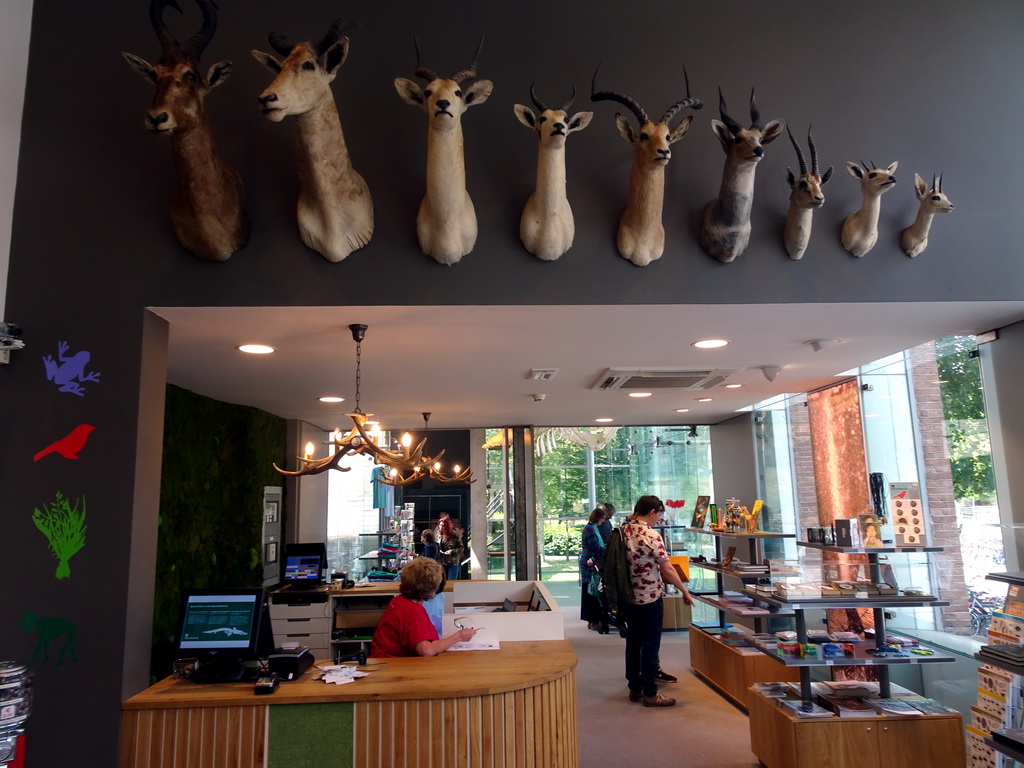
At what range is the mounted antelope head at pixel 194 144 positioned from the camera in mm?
2633

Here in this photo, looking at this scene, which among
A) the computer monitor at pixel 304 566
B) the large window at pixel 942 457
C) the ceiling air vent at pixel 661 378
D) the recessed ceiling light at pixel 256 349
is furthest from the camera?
the computer monitor at pixel 304 566

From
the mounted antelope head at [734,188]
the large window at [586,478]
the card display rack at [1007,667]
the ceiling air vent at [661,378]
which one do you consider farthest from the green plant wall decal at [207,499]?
the large window at [586,478]

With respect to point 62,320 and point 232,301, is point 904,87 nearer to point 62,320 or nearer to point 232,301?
point 232,301

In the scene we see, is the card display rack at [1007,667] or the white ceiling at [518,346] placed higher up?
the white ceiling at [518,346]

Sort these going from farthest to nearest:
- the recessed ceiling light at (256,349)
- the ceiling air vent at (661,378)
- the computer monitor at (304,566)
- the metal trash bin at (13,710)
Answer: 1. the computer monitor at (304,566)
2. the ceiling air vent at (661,378)
3. the recessed ceiling light at (256,349)
4. the metal trash bin at (13,710)

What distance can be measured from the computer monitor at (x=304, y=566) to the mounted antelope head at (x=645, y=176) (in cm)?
443

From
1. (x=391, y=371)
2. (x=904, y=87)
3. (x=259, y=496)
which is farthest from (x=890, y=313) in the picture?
(x=259, y=496)

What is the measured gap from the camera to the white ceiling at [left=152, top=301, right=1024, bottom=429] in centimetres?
326

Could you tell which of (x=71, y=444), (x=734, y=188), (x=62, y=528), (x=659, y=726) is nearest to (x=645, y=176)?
(x=734, y=188)

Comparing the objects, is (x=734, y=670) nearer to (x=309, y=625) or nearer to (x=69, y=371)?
(x=309, y=625)

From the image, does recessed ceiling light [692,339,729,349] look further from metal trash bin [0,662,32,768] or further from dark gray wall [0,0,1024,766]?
metal trash bin [0,662,32,768]

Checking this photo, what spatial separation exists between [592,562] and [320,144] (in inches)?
215

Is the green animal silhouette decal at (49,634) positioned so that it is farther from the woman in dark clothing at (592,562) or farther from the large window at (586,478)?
the large window at (586,478)

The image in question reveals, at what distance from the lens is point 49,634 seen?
2725mm
